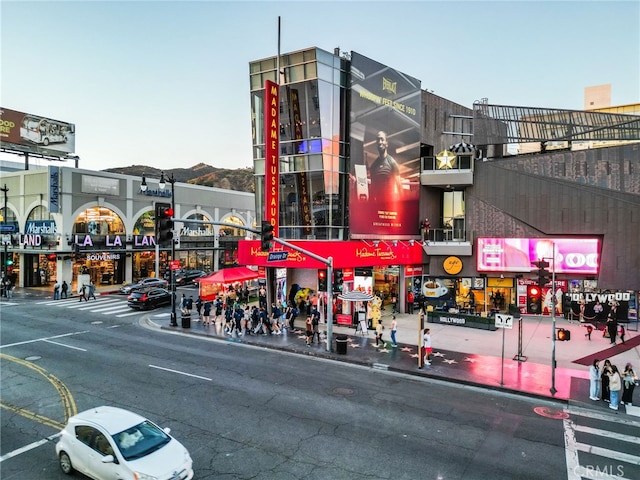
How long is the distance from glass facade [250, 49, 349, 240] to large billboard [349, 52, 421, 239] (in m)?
0.89

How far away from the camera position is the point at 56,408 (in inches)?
523

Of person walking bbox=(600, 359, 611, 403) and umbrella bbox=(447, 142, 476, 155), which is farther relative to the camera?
umbrella bbox=(447, 142, 476, 155)

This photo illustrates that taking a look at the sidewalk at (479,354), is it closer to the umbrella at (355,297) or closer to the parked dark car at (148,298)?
the umbrella at (355,297)

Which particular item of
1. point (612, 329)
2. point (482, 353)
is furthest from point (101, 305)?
point (612, 329)

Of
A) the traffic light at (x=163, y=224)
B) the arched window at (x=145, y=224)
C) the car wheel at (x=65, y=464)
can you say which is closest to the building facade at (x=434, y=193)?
the traffic light at (x=163, y=224)

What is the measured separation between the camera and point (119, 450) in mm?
8633

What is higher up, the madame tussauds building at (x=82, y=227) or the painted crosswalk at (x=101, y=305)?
the madame tussauds building at (x=82, y=227)

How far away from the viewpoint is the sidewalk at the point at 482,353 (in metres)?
15.9

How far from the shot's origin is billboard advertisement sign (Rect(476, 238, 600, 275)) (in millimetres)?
29203

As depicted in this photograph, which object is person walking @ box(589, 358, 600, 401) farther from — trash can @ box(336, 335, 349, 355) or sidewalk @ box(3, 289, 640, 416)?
trash can @ box(336, 335, 349, 355)

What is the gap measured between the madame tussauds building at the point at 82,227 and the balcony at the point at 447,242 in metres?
19.4

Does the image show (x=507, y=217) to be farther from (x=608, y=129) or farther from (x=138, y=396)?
(x=138, y=396)

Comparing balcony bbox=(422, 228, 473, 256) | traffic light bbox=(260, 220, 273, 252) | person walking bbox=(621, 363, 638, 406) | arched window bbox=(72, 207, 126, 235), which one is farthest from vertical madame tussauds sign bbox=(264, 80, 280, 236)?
arched window bbox=(72, 207, 126, 235)

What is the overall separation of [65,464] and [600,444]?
530 inches
